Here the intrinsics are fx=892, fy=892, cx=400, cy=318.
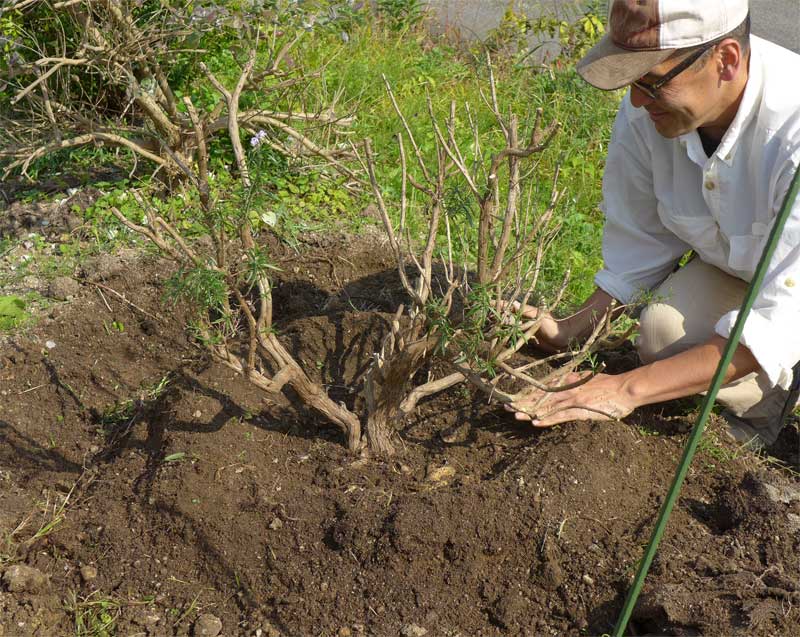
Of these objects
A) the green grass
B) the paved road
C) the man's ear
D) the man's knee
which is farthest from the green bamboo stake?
the paved road

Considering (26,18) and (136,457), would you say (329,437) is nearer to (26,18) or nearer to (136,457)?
(136,457)

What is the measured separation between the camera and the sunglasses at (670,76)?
240cm

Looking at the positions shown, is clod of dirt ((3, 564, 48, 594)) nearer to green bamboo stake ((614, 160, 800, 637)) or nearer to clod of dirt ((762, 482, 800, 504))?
green bamboo stake ((614, 160, 800, 637))

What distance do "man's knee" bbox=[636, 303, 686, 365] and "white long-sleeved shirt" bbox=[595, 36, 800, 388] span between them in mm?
149

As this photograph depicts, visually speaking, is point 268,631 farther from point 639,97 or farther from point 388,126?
point 388,126

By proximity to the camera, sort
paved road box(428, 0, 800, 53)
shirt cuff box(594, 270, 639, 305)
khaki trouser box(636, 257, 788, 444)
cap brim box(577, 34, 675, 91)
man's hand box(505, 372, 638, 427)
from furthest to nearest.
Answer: paved road box(428, 0, 800, 53) → shirt cuff box(594, 270, 639, 305) → khaki trouser box(636, 257, 788, 444) → man's hand box(505, 372, 638, 427) → cap brim box(577, 34, 675, 91)

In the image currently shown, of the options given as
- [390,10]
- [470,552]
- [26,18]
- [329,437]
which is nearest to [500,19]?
[390,10]

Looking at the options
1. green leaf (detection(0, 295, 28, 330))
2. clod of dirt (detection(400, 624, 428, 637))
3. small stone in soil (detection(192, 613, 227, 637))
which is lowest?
green leaf (detection(0, 295, 28, 330))

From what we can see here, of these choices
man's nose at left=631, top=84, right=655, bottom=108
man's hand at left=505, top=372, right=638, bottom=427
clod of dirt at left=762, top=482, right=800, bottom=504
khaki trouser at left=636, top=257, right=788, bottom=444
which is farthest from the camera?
khaki trouser at left=636, top=257, right=788, bottom=444

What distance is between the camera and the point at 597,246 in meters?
4.11

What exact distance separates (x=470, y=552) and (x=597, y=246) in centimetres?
212

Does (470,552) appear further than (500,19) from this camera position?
No

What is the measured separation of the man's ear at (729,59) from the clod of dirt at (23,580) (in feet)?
7.60

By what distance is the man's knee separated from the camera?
314cm
